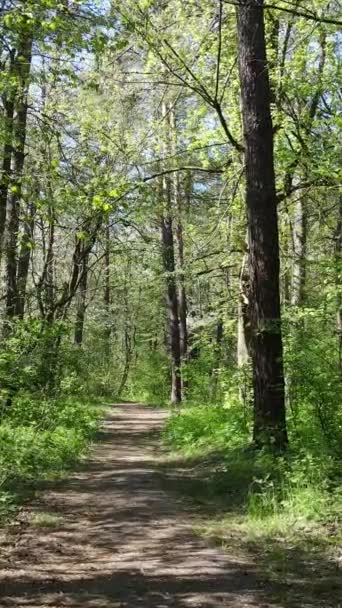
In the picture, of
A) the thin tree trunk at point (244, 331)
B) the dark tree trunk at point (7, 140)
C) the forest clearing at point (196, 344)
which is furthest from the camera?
the thin tree trunk at point (244, 331)

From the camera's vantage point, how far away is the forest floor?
451 centimetres

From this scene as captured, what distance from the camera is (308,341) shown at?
8.62m

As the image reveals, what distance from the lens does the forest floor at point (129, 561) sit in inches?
178

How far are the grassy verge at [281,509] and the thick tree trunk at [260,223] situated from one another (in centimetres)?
81

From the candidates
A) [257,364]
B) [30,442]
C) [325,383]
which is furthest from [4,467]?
[325,383]

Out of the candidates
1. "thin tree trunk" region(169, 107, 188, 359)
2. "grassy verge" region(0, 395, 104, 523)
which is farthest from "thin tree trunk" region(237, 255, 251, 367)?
"grassy verge" region(0, 395, 104, 523)

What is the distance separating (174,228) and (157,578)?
2152 cm

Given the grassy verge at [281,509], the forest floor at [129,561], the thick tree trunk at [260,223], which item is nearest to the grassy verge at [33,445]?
the forest floor at [129,561]

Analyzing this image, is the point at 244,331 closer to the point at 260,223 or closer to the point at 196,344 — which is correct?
the point at 196,344

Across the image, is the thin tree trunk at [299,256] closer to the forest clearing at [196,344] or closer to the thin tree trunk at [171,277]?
the forest clearing at [196,344]

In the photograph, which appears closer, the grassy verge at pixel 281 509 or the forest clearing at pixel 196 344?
the grassy verge at pixel 281 509

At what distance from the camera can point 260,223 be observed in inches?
347

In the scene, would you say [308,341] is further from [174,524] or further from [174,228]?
[174,228]

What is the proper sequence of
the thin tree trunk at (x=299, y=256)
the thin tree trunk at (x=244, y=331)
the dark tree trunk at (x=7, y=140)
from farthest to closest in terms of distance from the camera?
the thin tree trunk at (x=299, y=256)
the thin tree trunk at (x=244, y=331)
the dark tree trunk at (x=7, y=140)
